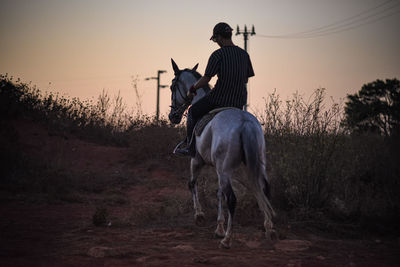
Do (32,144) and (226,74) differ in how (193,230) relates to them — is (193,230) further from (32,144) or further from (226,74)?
(32,144)

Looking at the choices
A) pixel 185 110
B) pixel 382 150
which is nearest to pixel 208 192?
pixel 185 110

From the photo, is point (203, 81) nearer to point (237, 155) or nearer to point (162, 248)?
point (237, 155)

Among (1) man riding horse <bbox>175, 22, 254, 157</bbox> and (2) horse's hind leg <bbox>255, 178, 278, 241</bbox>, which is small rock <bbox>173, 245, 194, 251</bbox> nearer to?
(2) horse's hind leg <bbox>255, 178, 278, 241</bbox>

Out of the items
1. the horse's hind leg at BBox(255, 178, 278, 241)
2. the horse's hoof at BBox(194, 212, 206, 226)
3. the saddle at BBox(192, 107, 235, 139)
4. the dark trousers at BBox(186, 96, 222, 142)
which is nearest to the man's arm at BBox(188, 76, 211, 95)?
the dark trousers at BBox(186, 96, 222, 142)

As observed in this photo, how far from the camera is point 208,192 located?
27.9 ft

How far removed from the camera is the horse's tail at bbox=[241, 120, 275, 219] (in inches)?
185

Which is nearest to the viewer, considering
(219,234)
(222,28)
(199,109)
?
(219,234)

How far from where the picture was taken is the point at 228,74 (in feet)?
17.9

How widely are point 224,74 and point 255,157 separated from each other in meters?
1.43

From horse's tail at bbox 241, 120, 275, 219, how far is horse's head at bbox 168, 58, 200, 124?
1.87 meters

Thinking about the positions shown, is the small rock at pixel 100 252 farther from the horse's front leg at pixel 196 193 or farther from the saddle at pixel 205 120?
the saddle at pixel 205 120

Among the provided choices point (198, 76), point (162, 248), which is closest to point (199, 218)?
point (162, 248)

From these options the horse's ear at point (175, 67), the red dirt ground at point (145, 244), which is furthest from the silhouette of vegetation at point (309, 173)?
the horse's ear at point (175, 67)

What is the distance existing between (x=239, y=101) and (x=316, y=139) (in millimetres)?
2062
